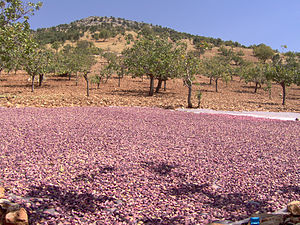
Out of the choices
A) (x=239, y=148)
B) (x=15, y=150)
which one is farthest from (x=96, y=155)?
(x=239, y=148)

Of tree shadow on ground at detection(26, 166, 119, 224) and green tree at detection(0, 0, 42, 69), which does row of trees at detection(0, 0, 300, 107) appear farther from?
tree shadow on ground at detection(26, 166, 119, 224)

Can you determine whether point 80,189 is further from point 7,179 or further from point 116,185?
point 7,179

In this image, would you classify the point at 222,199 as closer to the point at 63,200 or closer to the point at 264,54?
the point at 63,200

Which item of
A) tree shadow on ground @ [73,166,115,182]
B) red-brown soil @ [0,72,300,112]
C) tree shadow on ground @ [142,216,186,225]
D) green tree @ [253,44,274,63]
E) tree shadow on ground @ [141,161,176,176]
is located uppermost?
green tree @ [253,44,274,63]

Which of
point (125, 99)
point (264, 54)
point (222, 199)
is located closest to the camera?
point (222, 199)

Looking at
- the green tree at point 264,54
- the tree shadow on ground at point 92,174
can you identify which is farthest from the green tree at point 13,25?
the green tree at point 264,54

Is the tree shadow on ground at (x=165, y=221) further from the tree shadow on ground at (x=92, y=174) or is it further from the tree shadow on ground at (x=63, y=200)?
the tree shadow on ground at (x=92, y=174)

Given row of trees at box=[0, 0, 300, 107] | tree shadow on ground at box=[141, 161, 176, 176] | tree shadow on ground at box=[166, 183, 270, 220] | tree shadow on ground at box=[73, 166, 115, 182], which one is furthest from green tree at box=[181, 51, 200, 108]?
tree shadow on ground at box=[166, 183, 270, 220]

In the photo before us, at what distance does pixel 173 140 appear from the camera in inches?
364

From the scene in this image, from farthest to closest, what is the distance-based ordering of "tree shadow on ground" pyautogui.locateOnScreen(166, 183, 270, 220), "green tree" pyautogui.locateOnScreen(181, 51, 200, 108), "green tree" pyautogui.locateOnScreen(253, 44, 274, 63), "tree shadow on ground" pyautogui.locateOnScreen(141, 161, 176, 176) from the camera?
"green tree" pyautogui.locateOnScreen(253, 44, 274, 63) < "green tree" pyautogui.locateOnScreen(181, 51, 200, 108) < "tree shadow on ground" pyautogui.locateOnScreen(141, 161, 176, 176) < "tree shadow on ground" pyautogui.locateOnScreen(166, 183, 270, 220)

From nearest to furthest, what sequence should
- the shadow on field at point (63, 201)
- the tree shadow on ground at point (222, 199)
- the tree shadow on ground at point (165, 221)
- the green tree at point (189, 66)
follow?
the tree shadow on ground at point (165, 221), the shadow on field at point (63, 201), the tree shadow on ground at point (222, 199), the green tree at point (189, 66)

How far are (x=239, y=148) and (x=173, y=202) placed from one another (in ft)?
14.9

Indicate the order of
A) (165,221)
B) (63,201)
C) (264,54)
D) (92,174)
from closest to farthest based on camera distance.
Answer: (165,221) → (63,201) → (92,174) → (264,54)

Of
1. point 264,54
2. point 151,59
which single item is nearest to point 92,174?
point 151,59
